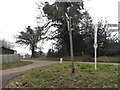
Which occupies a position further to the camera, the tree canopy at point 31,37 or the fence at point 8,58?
the tree canopy at point 31,37

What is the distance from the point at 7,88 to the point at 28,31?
4817 cm

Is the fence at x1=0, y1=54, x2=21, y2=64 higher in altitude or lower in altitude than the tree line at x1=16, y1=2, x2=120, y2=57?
lower

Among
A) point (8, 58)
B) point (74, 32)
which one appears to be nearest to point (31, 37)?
point (74, 32)

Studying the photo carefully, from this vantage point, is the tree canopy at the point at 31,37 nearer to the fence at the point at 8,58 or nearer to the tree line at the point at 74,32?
the tree line at the point at 74,32

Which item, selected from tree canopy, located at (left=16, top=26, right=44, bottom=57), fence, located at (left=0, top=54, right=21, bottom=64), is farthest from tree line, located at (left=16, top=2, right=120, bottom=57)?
fence, located at (left=0, top=54, right=21, bottom=64)

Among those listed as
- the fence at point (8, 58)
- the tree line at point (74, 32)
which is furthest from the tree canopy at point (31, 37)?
the fence at point (8, 58)

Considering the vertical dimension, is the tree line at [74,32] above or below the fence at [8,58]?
above

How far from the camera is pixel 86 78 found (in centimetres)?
1277

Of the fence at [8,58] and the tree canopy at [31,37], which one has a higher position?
the tree canopy at [31,37]

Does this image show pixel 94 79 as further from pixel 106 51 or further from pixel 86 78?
pixel 106 51

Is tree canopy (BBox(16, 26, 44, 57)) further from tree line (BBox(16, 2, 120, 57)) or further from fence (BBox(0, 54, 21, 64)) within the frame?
fence (BBox(0, 54, 21, 64))

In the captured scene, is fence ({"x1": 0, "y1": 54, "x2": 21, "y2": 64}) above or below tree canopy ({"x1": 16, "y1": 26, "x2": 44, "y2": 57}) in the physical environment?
below

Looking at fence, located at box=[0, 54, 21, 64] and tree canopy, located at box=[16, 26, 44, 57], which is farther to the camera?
tree canopy, located at box=[16, 26, 44, 57]

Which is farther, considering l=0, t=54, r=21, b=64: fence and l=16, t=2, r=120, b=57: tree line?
l=16, t=2, r=120, b=57: tree line
